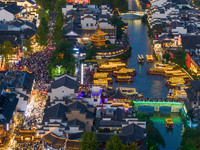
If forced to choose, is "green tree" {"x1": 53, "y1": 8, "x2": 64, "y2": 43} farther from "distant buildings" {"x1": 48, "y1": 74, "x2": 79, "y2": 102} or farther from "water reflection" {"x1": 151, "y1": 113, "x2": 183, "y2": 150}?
"water reflection" {"x1": 151, "y1": 113, "x2": 183, "y2": 150}

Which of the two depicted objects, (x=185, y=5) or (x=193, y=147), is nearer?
(x=193, y=147)

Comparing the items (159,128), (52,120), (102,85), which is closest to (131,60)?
(102,85)

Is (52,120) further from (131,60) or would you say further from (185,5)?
(185,5)

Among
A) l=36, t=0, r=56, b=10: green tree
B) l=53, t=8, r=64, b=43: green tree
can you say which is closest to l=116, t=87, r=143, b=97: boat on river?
l=53, t=8, r=64, b=43: green tree

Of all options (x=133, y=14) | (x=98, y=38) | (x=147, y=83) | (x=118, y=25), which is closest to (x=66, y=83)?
(x=147, y=83)

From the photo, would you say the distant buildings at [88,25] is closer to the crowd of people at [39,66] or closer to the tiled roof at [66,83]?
the crowd of people at [39,66]

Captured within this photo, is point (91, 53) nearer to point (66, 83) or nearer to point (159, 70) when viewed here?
point (159, 70)

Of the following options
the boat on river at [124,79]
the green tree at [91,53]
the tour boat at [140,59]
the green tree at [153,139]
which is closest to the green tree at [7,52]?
the green tree at [91,53]
